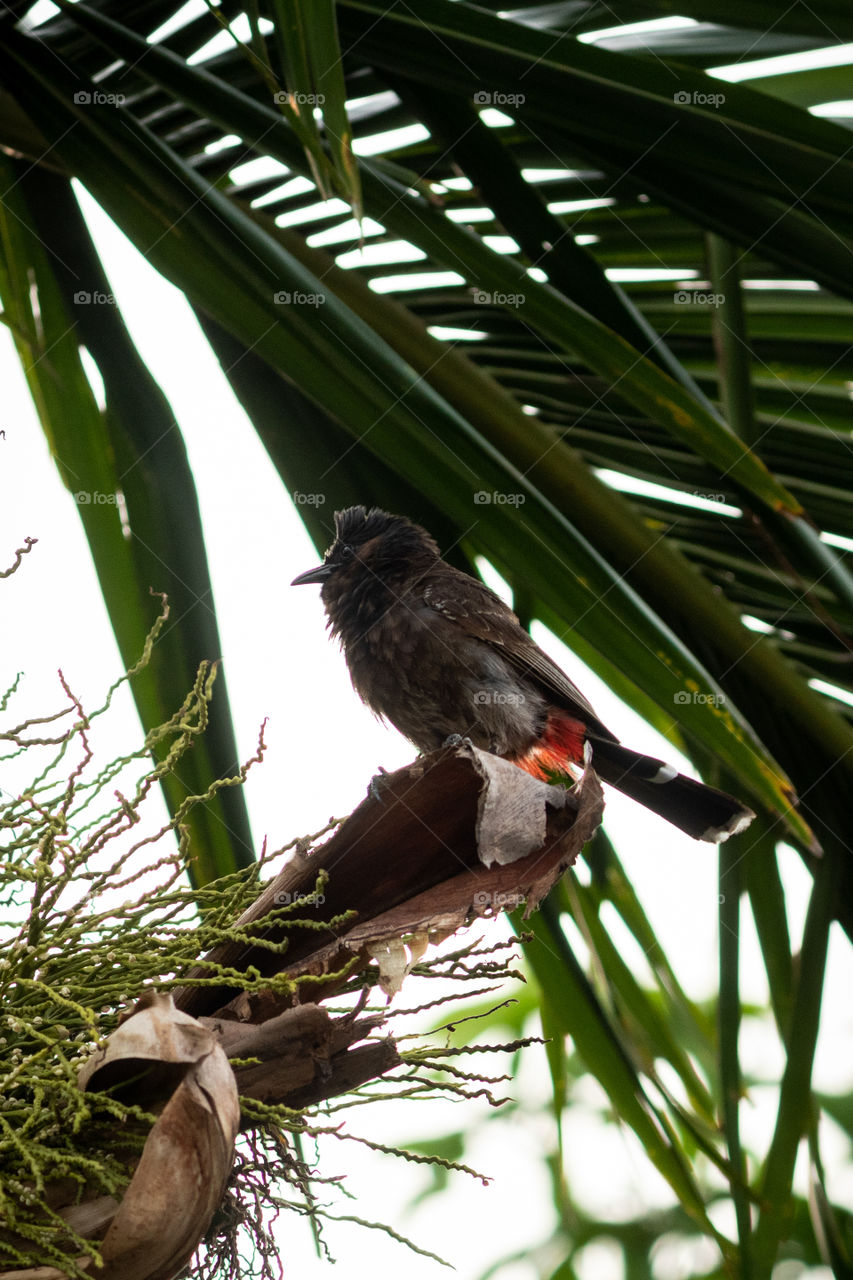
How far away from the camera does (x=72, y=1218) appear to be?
39.8 inches

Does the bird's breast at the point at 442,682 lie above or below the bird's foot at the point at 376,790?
above

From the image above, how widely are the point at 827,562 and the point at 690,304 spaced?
0.80m

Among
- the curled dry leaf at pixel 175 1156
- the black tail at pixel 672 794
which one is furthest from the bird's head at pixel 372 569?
the curled dry leaf at pixel 175 1156

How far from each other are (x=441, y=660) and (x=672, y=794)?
675mm

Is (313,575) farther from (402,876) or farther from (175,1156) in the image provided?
(175,1156)

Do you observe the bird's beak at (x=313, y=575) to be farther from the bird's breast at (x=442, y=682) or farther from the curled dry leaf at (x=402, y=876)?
the curled dry leaf at (x=402, y=876)

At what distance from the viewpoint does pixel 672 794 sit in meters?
2.46

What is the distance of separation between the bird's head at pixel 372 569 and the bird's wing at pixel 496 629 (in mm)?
73

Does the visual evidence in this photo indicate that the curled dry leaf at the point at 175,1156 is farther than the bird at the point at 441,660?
No

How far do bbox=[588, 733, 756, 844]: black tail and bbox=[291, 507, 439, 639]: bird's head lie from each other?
2.09ft

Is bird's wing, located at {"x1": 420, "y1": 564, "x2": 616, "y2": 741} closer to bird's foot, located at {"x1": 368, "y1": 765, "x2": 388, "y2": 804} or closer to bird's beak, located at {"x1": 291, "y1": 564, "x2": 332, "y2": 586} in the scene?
bird's beak, located at {"x1": 291, "y1": 564, "x2": 332, "y2": 586}

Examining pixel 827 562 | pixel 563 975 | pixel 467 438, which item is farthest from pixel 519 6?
pixel 563 975

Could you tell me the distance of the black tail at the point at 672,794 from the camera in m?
2.21

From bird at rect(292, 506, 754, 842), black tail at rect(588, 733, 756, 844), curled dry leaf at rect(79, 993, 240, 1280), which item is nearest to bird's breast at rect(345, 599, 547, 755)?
bird at rect(292, 506, 754, 842)
